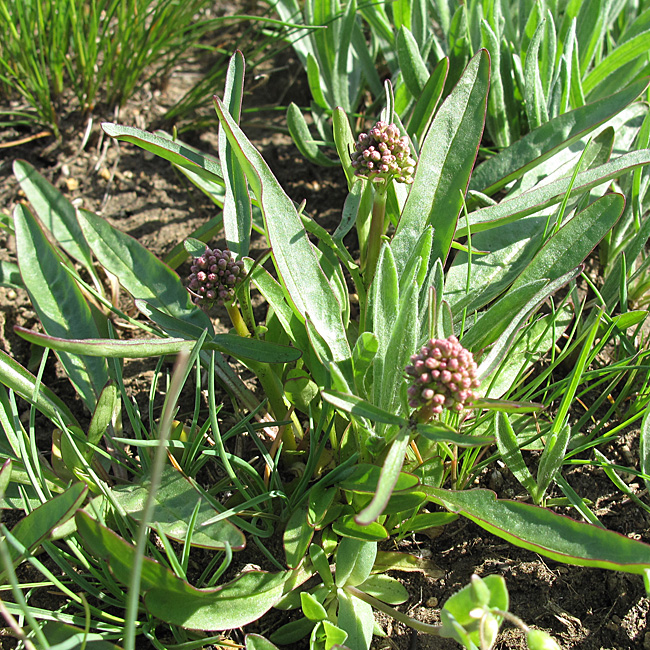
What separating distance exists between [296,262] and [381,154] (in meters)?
0.31

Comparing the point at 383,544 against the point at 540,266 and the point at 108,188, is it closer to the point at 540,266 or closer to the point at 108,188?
the point at 540,266

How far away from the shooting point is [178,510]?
1.25m

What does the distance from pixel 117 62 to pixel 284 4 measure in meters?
0.66

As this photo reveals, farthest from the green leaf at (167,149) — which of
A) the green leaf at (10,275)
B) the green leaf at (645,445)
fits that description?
the green leaf at (645,445)

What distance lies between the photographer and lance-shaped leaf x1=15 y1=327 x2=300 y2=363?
3.70ft

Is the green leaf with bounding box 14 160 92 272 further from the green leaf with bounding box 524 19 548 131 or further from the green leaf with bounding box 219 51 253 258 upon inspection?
the green leaf with bounding box 524 19 548 131

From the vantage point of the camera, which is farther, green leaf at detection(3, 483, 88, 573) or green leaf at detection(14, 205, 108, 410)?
green leaf at detection(14, 205, 108, 410)

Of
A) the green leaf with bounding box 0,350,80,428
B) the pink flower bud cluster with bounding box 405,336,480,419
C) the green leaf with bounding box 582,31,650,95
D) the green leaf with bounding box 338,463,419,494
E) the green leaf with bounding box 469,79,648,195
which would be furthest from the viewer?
the green leaf with bounding box 582,31,650,95

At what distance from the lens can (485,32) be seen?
1802mm

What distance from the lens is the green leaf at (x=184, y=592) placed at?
109cm

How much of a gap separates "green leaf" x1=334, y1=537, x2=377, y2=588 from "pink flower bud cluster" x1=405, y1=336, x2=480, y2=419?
1.19ft

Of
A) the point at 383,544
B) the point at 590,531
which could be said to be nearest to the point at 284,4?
the point at 383,544

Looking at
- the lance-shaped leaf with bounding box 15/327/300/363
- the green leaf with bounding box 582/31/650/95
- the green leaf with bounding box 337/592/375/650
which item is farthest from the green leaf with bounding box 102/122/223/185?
the green leaf with bounding box 582/31/650/95

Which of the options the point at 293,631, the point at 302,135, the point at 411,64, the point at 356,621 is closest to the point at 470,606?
the point at 356,621
